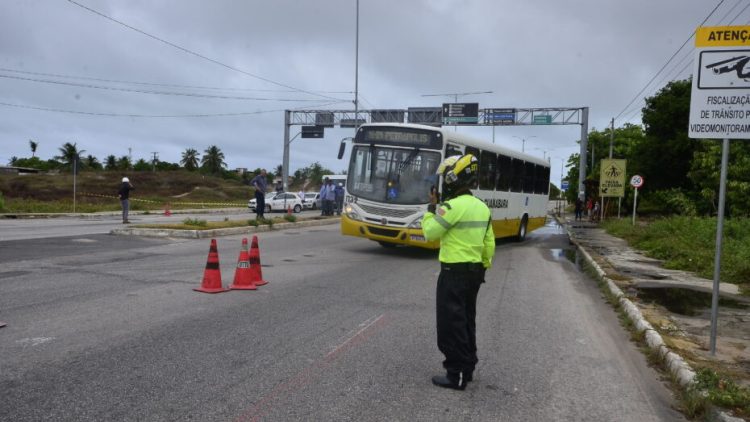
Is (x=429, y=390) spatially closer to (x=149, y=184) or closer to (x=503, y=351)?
(x=503, y=351)

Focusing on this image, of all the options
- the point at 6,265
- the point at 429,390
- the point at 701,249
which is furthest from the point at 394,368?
the point at 701,249

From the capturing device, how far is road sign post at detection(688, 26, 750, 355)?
→ 5.79m

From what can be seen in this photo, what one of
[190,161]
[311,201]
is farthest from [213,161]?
[311,201]

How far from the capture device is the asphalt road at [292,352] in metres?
4.20

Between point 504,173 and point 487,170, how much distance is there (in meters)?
1.61

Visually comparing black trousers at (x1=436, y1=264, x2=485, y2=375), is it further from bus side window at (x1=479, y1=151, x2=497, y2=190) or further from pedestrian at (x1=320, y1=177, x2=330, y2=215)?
pedestrian at (x1=320, y1=177, x2=330, y2=215)

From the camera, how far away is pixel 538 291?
395 inches

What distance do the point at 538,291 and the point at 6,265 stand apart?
365 inches

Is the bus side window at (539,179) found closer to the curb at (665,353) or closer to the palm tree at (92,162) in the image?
the curb at (665,353)

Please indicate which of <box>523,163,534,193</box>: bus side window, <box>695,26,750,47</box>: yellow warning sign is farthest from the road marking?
<box>523,163,534,193</box>: bus side window

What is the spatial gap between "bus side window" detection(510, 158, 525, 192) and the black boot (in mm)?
14733

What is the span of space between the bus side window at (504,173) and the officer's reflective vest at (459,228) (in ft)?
43.3

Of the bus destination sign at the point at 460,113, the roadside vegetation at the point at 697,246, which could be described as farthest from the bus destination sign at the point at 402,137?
the bus destination sign at the point at 460,113

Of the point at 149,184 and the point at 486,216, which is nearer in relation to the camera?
the point at 486,216
